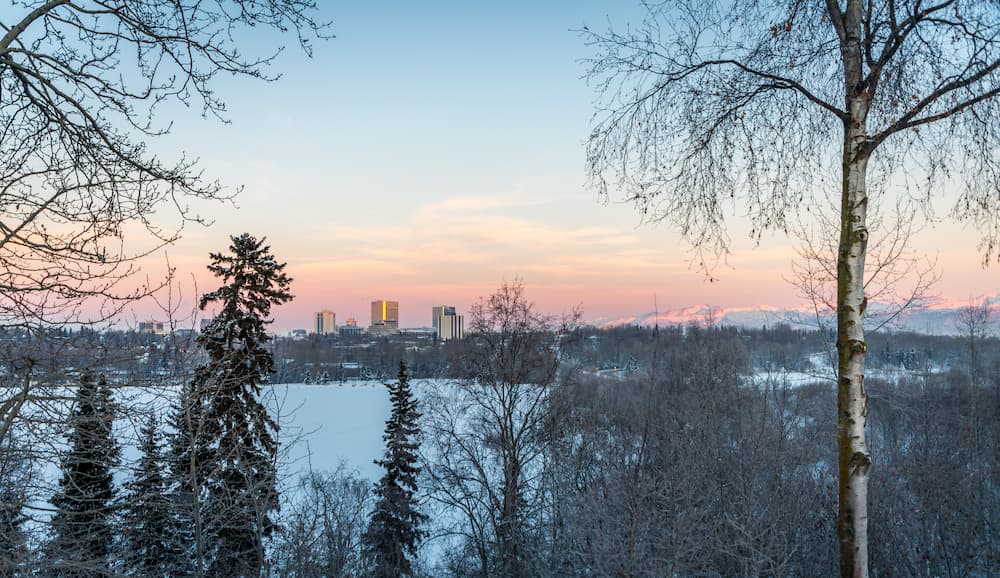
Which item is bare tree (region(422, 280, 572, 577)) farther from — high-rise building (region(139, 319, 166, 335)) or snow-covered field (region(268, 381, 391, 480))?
snow-covered field (region(268, 381, 391, 480))

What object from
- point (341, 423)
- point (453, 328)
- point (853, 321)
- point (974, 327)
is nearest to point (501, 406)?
point (853, 321)

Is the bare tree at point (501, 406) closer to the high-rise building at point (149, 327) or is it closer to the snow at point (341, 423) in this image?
the high-rise building at point (149, 327)

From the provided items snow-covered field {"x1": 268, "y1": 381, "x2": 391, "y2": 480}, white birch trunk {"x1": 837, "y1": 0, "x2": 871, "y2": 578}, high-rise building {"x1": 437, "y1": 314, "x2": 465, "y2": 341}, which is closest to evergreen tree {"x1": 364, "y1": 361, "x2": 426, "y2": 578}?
high-rise building {"x1": 437, "y1": 314, "x2": 465, "y2": 341}

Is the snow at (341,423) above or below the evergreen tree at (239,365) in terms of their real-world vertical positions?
below

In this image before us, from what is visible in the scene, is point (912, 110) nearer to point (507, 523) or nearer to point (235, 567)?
point (507, 523)

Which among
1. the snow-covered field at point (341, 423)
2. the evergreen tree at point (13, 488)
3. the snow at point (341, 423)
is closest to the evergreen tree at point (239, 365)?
the evergreen tree at point (13, 488)

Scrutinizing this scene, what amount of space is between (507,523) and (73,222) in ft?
36.4

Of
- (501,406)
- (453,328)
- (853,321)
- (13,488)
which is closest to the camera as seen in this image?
(853,321)

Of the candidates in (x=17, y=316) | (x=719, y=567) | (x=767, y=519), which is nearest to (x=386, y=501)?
(x=719, y=567)

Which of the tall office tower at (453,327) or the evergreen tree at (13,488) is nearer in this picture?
the evergreen tree at (13,488)

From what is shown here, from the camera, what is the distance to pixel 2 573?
4.36 meters

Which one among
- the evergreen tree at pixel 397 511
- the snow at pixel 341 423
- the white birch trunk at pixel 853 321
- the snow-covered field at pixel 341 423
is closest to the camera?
the white birch trunk at pixel 853 321

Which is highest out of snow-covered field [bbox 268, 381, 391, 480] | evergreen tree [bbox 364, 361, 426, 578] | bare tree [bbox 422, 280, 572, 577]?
bare tree [bbox 422, 280, 572, 577]

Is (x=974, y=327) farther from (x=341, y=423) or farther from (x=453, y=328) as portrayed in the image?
(x=341, y=423)
